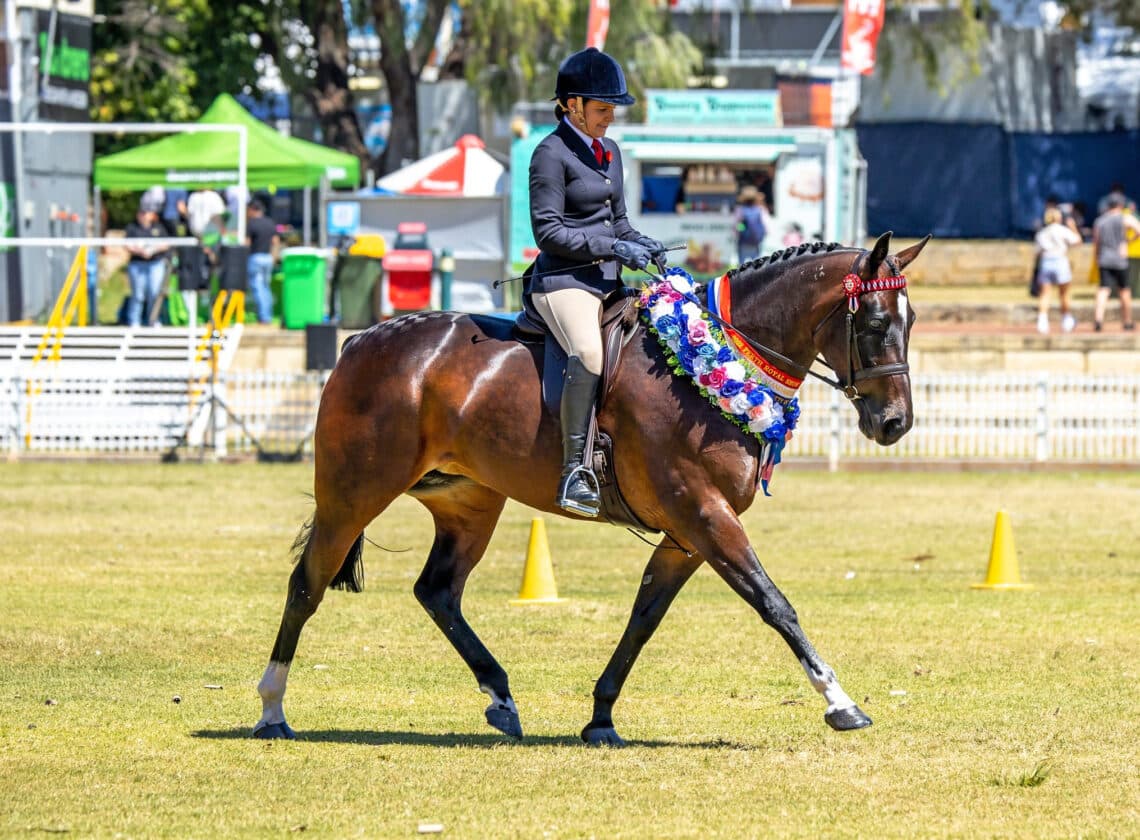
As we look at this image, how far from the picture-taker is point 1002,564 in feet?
45.7

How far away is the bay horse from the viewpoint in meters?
8.23

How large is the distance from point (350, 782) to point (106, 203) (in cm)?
3486

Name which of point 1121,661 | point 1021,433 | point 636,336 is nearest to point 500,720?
point 636,336

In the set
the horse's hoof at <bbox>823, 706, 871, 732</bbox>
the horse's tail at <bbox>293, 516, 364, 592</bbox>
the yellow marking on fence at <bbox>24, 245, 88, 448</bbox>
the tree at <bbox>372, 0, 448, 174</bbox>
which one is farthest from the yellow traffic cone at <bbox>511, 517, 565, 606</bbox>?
the tree at <bbox>372, 0, 448, 174</bbox>

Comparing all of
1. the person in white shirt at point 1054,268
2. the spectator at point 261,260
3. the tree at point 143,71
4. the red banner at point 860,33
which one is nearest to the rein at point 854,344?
the person in white shirt at point 1054,268

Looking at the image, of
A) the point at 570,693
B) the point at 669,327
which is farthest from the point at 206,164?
the point at 669,327

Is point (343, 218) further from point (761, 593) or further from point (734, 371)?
point (761, 593)

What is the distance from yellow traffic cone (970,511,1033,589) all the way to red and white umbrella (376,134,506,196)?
17.9 meters

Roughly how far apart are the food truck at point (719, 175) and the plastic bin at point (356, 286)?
2.26 metres

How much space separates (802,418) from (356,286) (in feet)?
27.1

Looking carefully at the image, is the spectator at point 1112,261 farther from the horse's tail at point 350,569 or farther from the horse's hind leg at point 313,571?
the horse's hind leg at point 313,571

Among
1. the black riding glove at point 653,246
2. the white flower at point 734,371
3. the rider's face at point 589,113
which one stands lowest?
the white flower at point 734,371

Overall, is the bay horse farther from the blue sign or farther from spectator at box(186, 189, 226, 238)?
spectator at box(186, 189, 226, 238)

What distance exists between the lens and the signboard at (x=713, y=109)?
29.9 metres
